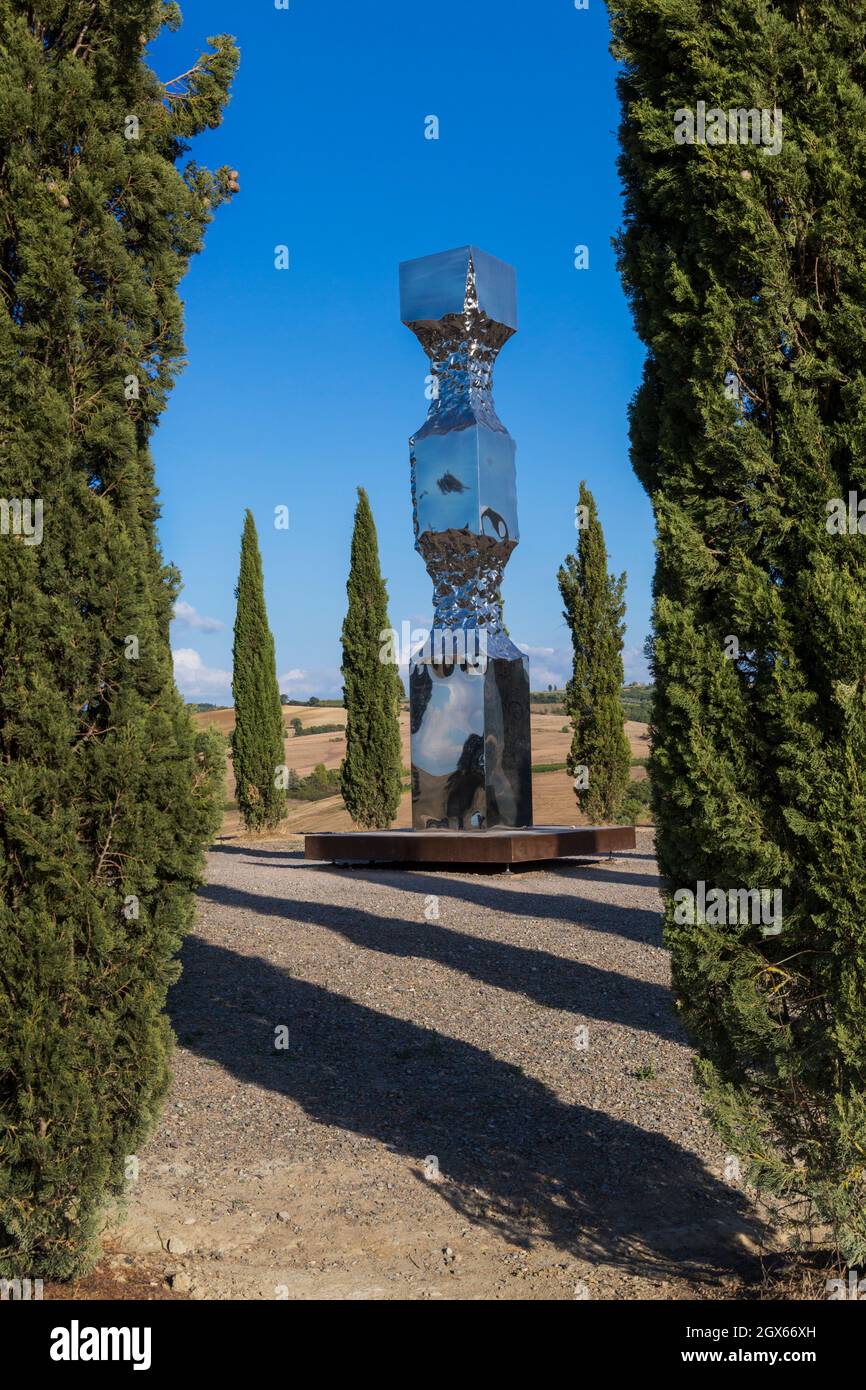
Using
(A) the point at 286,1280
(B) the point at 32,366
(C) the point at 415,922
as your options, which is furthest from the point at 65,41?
(C) the point at 415,922

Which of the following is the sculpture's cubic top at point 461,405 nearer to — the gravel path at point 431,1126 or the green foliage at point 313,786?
the gravel path at point 431,1126

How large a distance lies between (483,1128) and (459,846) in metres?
7.51

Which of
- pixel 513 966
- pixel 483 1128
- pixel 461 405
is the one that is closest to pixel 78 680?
pixel 483 1128

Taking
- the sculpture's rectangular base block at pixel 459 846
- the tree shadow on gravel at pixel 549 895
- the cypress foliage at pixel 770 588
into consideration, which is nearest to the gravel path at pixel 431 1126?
the tree shadow on gravel at pixel 549 895

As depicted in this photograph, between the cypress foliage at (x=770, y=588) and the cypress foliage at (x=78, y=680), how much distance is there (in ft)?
6.26

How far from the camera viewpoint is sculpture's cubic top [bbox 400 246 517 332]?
1341 centimetres

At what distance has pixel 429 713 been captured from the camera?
13516mm

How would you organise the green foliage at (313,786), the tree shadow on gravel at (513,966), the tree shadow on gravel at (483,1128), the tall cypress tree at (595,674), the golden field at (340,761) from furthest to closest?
the green foliage at (313,786)
the golden field at (340,761)
the tall cypress tree at (595,674)
the tree shadow on gravel at (513,966)
the tree shadow on gravel at (483,1128)

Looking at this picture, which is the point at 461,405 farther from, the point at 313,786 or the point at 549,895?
the point at 313,786

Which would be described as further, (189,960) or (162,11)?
(189,960)

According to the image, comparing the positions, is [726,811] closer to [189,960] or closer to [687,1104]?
[687,1104]

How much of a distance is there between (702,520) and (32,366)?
251 cm

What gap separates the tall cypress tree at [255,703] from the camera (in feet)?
73.7

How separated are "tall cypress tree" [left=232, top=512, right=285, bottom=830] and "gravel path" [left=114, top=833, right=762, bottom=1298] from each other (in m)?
12.8
